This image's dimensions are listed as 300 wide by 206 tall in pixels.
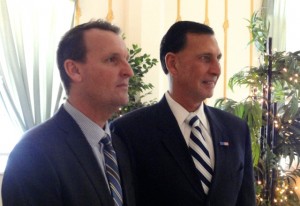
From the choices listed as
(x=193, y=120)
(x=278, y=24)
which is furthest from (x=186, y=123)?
(x=278, y=24)

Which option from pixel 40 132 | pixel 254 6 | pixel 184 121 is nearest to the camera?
pixel 40 132

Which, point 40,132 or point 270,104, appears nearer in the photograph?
point 40,132

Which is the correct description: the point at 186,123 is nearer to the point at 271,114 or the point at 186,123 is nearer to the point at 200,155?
the point at 200,155

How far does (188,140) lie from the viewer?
6.10ft

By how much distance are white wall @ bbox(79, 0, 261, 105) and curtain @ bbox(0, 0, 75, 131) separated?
49cm

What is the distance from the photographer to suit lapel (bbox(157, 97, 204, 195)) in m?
1.75

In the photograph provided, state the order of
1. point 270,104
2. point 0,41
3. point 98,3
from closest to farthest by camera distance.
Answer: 1. point 270,104
2. point 0,41
3. point 98,3

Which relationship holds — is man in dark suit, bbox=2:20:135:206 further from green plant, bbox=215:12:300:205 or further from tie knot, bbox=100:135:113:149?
green plant, bbox=215:12:300:205

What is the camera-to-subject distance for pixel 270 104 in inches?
130

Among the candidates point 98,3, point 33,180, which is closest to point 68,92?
point 33,180

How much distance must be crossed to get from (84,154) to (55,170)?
0.14 m

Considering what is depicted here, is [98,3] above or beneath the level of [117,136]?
above

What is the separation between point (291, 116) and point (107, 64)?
2347 millimetres

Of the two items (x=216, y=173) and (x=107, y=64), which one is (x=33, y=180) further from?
(x=216, y=173)
